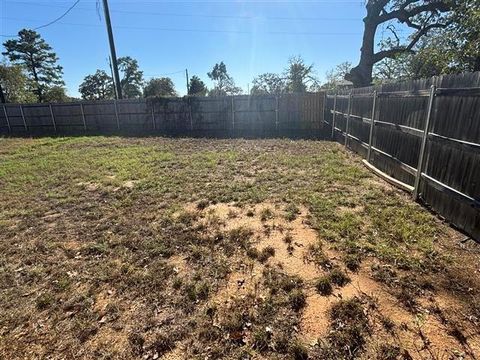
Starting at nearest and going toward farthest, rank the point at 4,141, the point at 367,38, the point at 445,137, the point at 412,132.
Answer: the point at 445,137, the point at 412,132, the point at 4,141, the point at 367,38

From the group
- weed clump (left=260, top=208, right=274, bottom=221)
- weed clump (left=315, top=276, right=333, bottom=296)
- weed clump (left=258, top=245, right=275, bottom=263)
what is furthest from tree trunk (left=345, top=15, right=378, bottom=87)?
weed clump (left=315, top=276, right=333, bottom=296)

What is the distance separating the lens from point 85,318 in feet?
7.30

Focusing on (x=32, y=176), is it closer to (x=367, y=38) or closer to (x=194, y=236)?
(x=194, y=236)

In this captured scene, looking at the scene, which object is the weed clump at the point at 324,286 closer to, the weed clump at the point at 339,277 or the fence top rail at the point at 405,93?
the weed clump at the point at 339,277

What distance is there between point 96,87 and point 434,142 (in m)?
55.9

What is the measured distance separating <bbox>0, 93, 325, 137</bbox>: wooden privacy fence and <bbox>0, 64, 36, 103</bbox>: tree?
12.9 meters

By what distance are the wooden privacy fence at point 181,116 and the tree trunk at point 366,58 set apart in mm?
4374

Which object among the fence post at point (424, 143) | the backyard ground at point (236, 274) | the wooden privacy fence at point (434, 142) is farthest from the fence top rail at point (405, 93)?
the backyard ground at point (236, 274)

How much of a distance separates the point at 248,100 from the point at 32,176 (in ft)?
28.6

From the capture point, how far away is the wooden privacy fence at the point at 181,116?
40.7 feet

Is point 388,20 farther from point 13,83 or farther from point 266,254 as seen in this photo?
point 13,83

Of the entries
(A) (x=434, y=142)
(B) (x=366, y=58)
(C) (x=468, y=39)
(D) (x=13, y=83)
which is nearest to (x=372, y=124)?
(A) (x=434, y=142)

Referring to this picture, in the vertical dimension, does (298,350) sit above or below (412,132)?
below

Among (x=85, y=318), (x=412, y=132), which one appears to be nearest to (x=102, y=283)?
(x=85, y=318)
